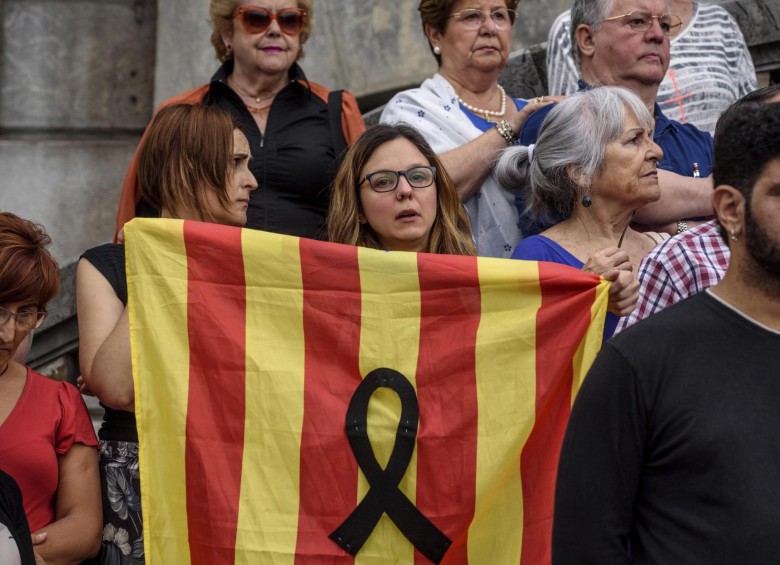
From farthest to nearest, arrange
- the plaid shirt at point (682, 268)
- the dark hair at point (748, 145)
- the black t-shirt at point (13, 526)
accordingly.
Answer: the plaid shirt at point (682, 268), the black t-shirt at point (13, 526), the dark hair at point (748, 145)

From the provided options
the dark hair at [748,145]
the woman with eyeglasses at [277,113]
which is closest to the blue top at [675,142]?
the woman with eyeglasses at [277,113]

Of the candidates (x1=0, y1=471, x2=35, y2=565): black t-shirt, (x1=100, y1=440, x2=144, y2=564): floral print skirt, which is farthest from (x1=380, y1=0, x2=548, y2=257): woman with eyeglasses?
(x1=0, y1=471, x2=35, y2=565): black t-shirt

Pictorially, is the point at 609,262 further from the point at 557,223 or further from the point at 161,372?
the point at 161,372

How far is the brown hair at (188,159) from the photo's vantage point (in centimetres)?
406

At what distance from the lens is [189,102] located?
4.94 metres

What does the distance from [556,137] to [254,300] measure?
3.70ft

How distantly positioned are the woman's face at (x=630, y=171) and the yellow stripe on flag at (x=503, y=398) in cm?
62

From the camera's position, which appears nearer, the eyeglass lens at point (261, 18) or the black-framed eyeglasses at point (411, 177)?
the black-framed eyeglasses at point (411, 177)

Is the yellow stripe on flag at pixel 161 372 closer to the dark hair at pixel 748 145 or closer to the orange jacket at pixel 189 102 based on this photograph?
the orange jacket at pixel 189 102

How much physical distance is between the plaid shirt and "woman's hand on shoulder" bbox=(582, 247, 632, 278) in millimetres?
53

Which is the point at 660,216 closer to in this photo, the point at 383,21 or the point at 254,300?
the point at 254,300

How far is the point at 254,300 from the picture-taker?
368cm

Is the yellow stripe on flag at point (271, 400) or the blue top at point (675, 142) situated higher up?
the blue top at point (675, 142)

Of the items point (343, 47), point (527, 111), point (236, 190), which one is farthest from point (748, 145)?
point (343, 47)
